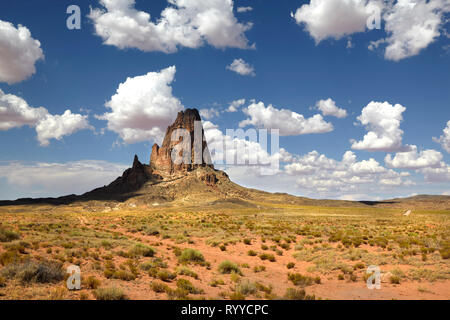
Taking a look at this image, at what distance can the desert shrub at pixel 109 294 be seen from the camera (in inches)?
377

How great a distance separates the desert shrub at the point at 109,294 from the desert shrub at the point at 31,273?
2.34m

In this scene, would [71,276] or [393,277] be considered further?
[393,277]

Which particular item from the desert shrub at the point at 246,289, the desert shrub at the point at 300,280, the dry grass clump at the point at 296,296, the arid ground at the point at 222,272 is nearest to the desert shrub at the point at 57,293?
the arid ground at the point at 222,272

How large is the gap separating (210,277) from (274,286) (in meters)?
3.35

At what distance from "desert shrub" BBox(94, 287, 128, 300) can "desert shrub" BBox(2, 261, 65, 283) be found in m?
2.34

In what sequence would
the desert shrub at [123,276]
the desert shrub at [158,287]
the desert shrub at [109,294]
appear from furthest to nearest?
1. the desert shrub at [123,276]
2. the desert shrub at [158,287]
3. the desert shrub at [109,294]

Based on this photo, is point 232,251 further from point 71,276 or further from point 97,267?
point 71,276

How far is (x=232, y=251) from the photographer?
2275 cm

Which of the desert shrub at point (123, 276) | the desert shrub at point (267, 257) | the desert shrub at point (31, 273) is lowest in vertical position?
the desert shrub at point (267, 257)

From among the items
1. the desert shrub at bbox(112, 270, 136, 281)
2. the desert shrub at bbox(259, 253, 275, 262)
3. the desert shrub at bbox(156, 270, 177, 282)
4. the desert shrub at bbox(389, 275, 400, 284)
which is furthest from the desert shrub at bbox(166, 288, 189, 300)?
the desert shrub at bbox(389, 275, 400, 284)

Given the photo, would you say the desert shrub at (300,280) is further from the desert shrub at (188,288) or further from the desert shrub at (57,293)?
the desert shrub at (57,293)

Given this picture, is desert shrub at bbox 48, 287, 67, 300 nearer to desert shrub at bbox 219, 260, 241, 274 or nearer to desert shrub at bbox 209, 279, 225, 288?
desert shrub at bbox 209, 279, 225, 288

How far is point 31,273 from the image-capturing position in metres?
10.3
